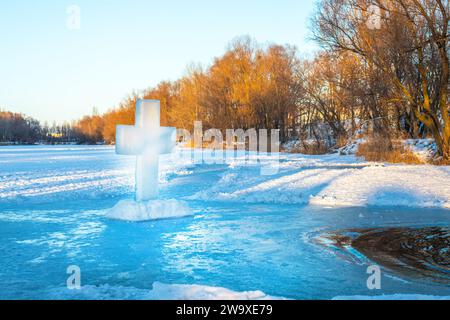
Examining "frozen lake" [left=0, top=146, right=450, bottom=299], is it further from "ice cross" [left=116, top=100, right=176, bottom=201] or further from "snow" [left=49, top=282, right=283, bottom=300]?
"ice cross" [left=116, top=100, right=176, bottom=201]

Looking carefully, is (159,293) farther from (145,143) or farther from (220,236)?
(145,143)

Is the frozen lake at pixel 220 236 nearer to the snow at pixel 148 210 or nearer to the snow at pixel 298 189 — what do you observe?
the snow at pixel 298 189

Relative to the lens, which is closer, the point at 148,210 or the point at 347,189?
the point at 148,210

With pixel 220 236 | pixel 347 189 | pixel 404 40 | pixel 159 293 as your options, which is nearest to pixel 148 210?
pixel 220 236

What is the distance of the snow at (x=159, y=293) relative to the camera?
11.1 ft

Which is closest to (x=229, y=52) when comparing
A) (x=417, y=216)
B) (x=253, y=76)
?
(x=253, y=76)

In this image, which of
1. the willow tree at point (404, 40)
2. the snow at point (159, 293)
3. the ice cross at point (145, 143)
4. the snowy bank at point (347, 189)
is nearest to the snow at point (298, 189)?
the snowy bank at point (347, 189)

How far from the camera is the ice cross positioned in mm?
7906

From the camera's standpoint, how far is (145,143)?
26.5ft

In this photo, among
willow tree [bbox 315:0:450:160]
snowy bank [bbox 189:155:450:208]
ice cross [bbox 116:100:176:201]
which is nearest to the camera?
ice cross [bbox 116:100:176:201]

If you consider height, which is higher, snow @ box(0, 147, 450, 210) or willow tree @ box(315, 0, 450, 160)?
willow tree @ box(315, 0, 450, 160)

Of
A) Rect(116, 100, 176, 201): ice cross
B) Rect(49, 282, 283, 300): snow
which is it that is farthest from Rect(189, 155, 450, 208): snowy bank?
Rect(49, 282, 283, 300): snow

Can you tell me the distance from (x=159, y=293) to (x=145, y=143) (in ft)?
16.1

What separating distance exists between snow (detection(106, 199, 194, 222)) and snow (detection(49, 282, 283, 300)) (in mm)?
3876
